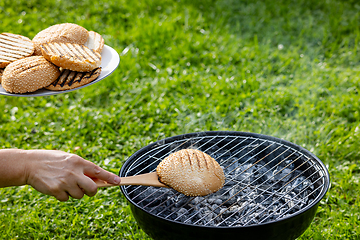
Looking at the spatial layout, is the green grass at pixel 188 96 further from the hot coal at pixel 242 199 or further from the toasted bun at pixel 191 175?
the toasted bun at pixel 191 175

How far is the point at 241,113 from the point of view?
13.8 ft

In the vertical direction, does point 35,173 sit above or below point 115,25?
above

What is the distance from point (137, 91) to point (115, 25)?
6.55ft

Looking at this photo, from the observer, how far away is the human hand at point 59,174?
1914mm

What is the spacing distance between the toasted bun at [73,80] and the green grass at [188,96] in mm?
1522

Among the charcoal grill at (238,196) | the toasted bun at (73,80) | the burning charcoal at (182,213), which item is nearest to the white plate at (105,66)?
the toasted bun at (73,80)

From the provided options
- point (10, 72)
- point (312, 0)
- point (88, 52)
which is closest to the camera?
point (10, 72)

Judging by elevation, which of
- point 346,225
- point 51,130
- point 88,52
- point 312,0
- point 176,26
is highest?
point 88,52

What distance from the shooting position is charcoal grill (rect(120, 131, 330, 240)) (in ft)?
6.47

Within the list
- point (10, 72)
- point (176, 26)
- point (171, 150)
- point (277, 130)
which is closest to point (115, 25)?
point (176, 26)

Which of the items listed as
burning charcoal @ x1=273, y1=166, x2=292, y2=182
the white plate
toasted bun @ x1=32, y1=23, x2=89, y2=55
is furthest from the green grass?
toasted bun @ x1=32, y1=23, x2=89, y2=55

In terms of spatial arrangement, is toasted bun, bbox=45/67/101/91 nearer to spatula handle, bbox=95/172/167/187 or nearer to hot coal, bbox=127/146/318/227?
spatula handle, bbox=95/172/167/187

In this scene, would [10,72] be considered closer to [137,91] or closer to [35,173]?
[35,173]

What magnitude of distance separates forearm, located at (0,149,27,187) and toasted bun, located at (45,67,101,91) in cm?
42
